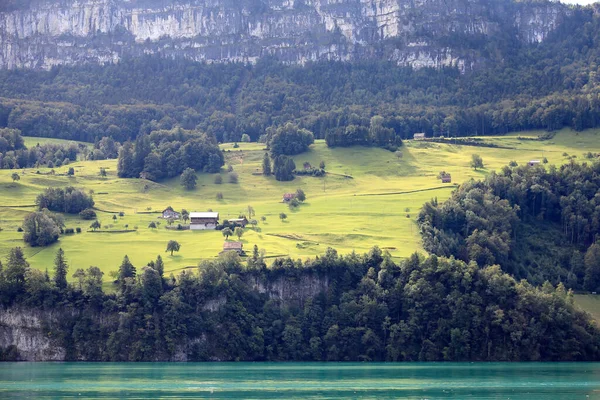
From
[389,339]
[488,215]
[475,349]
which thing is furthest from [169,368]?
[488,215]

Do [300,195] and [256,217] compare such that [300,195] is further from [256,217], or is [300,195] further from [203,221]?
[203,221]

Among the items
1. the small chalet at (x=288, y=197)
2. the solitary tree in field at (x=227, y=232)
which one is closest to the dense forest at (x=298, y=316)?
the solitary tree in field at (x=227, y=232)

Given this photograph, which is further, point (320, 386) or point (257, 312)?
point (257, 312)

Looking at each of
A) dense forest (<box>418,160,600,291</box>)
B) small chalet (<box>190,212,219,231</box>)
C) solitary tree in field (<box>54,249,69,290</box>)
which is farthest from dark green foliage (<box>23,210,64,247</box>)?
dense forest (<box>418,160,600,291</box>)

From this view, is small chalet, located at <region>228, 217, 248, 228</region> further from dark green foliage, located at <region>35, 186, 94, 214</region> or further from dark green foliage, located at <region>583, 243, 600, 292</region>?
dark green foliage, located at <region>583, 243, 600, 292</region>

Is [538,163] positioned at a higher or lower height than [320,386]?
higher

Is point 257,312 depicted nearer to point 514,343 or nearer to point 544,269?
point 514,343

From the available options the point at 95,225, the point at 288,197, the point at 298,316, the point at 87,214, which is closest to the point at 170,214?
the point at 87,214
